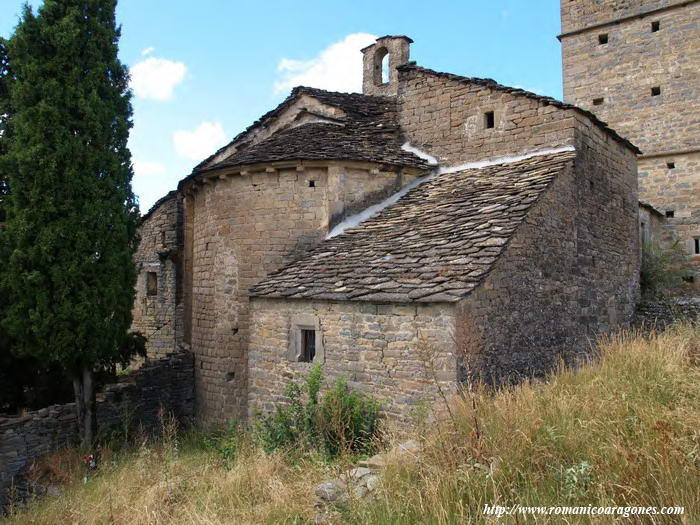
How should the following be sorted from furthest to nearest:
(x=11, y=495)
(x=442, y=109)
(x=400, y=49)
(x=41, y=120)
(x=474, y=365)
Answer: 1. (x=400, y=49)
2. (x=442, y=109)
3. (x=41, y=120)
4. (x=11, y=495)
5. (x=474, y=365)

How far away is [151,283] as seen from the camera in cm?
1505

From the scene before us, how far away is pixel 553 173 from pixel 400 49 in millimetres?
7010

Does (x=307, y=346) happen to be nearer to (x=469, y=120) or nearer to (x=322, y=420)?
(x=322, y=420)

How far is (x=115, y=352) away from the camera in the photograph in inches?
345

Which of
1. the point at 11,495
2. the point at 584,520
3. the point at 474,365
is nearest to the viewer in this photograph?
the point at 584,520

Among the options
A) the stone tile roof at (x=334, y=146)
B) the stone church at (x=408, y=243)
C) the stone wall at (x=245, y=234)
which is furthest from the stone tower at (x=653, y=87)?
the stone wall at (x=245, y=234)

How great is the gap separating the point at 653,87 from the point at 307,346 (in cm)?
1325

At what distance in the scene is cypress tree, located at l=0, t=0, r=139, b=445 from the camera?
765cm

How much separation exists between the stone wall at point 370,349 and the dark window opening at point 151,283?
8.69 meters

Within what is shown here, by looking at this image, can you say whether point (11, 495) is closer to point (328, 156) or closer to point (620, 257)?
point (328, 156)

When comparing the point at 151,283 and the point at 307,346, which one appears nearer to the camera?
the point at 307,346

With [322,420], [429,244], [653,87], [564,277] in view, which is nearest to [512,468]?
[322,420]

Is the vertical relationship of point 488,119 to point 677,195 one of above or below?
above

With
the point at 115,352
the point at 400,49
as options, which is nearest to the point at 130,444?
the point at 115,352
